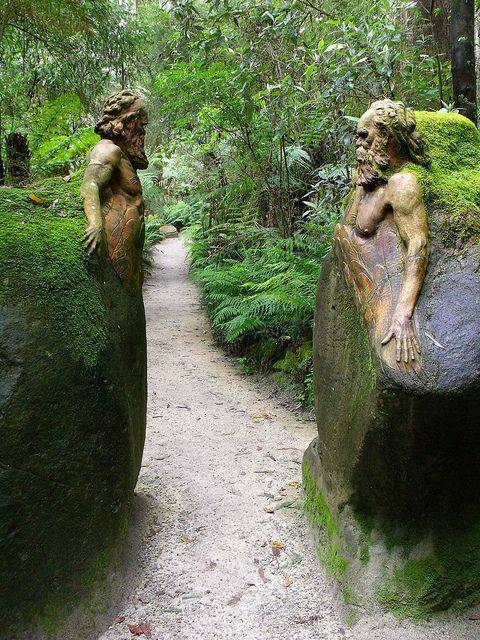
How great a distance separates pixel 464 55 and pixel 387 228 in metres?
3.42

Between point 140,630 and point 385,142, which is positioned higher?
point 385,142

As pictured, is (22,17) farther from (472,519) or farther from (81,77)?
(472,519)

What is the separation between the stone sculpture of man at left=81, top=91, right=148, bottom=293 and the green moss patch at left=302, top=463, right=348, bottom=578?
2.08 metres

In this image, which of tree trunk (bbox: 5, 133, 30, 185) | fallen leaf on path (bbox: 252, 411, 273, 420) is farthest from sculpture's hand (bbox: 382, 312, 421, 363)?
tree trunk (bbox: 5, 133, 30, 185)

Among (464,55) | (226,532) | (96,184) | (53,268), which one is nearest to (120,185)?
(96,184)

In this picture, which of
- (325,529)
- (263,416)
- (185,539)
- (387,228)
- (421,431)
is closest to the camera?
(421,431)

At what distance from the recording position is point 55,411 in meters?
2.81

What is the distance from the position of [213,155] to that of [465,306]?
11.2 m

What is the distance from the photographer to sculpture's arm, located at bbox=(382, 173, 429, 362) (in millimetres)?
2820

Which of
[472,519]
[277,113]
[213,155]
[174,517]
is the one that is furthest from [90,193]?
[213,155]

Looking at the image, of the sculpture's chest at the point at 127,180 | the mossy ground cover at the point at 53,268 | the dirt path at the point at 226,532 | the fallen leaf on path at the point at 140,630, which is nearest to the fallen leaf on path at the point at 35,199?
the mossy ground cover at the point at 53,268

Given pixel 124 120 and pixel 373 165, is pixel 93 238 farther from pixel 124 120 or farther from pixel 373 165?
pixel 373 165

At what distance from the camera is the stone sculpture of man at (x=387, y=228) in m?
2.95

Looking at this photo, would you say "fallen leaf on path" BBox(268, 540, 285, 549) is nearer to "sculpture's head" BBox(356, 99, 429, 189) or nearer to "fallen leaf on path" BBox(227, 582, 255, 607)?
"fallen leaf on path" BBox(227, 582, 255, 607)
